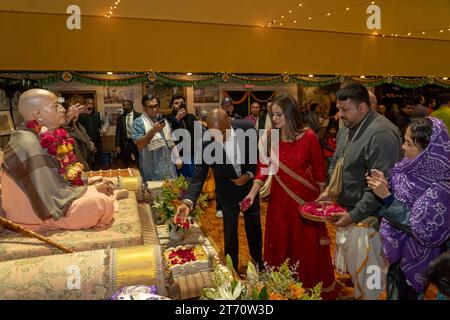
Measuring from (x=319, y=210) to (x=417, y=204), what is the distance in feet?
2.36

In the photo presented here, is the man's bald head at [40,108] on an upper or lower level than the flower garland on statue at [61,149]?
upper

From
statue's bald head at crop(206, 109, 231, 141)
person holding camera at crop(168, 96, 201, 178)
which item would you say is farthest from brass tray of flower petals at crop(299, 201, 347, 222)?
person holding camera at crop(168, 96, 201, 178)

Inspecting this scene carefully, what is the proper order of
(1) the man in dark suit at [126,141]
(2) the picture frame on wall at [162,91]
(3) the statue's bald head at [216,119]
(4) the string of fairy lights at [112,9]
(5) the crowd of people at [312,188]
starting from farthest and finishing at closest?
1. (2) the picture frame on wall at [162,91]
2. (4) the string of fairy lights at [112,9]
3. (1) the man in dark suit at [126,141]
4. (3) the statue's bald head at [216,119]
5. (5) the crowd of people at [312,188]

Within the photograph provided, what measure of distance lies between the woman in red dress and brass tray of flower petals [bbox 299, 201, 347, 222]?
0.70 ft

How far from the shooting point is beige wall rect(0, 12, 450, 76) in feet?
23.2

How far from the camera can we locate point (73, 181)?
9.43 feet

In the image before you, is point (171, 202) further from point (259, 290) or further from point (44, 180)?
point (259, 290)

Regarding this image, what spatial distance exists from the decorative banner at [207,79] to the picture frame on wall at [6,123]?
71 centimetres

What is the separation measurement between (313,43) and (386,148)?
25.2ft

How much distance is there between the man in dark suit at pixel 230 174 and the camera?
296 centimetres

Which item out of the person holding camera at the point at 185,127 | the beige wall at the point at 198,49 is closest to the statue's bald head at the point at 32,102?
the person holding camera at the point at 185,127

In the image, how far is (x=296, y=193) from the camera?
9.03 feet

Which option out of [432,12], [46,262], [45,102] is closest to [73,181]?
[45,102]

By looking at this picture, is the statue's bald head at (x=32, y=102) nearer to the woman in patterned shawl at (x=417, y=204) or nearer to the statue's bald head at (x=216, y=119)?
the statue's bald head at (x=216, y=119)
